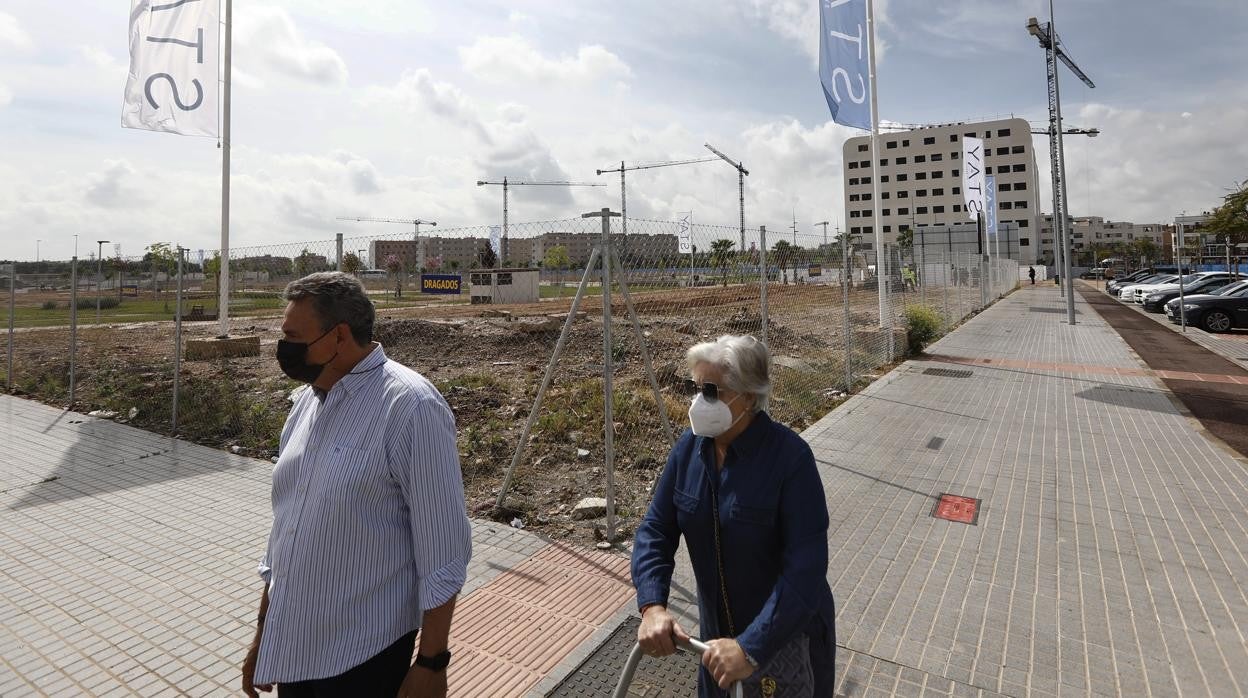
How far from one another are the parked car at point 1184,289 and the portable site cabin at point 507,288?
27.6 meters

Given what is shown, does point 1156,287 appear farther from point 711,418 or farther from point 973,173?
point 711,418

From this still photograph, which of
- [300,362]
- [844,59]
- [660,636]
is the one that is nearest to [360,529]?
[300,362]

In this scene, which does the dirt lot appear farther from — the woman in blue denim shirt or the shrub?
the woman in blue denim shirt

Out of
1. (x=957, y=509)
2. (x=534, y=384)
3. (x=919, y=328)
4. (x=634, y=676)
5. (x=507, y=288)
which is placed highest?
(x=634, y=676)

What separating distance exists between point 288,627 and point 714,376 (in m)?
1.48

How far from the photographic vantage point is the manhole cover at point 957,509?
195 inches

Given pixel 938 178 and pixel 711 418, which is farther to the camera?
pixel 938 178

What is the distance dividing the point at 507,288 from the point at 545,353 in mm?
20515

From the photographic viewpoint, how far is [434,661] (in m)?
1.82

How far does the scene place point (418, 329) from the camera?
15.2m

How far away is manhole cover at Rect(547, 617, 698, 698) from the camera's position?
9.53 feet

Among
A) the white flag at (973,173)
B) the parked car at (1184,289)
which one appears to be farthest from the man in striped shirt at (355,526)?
the parked car at (1184,289)

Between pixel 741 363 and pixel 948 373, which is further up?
pixel 741 363

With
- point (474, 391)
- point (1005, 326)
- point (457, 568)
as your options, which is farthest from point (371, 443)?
point (1005, 326)
